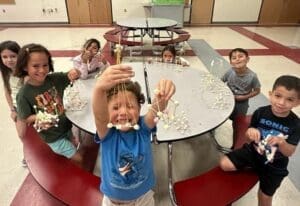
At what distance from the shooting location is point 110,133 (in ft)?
3.38

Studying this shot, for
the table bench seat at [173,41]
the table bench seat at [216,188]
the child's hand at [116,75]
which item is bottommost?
the table bench seat at [216,188]

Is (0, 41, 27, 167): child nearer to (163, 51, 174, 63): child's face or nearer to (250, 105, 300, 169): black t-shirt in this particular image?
(163, 51, 174, 63): child's face

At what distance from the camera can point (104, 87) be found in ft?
2.66

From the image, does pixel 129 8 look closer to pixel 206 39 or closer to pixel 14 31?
pixel 206 39

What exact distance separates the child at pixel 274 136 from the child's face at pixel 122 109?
0.76 meters

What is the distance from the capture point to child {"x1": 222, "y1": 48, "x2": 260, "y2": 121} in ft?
7.27

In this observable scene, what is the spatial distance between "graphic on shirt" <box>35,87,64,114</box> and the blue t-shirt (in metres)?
0.71

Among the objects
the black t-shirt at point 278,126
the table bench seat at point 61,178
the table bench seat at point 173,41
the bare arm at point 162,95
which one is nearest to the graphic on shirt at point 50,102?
the table bench seat at point 61,178

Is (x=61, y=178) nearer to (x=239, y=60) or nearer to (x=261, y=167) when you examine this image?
(x=261, y=167)

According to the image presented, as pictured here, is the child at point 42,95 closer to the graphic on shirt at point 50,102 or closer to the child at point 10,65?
the graphic on shirt at point 50,102

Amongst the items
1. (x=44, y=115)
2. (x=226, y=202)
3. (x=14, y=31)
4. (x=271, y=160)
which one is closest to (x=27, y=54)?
(x=44, y=115)

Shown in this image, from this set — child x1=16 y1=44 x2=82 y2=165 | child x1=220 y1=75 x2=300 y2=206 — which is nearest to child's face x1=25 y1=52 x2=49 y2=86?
child x1=16 y1=44 x2=82 y2=165

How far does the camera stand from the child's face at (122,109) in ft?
3.16

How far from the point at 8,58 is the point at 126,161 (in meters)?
1.47
